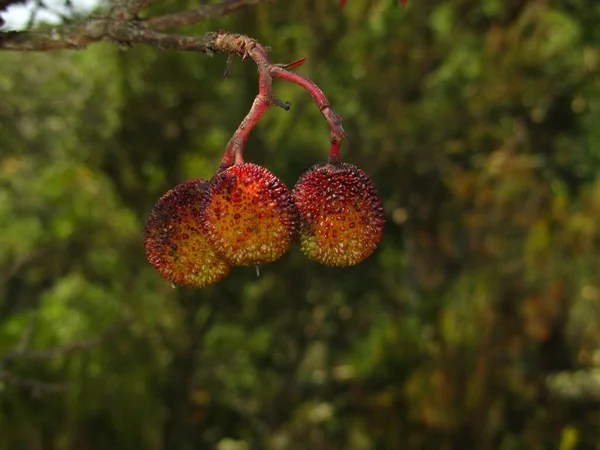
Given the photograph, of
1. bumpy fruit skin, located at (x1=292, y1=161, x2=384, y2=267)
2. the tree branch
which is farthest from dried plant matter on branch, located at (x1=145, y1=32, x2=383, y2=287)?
the tree branch

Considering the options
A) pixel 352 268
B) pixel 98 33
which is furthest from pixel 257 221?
pixel 352 268

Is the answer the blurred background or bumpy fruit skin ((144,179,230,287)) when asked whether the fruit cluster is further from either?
the blurred background

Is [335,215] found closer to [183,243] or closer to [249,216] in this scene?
[249,216]

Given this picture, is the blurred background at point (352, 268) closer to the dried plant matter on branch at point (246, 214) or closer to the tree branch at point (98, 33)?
the tree branch at point (98, 33)

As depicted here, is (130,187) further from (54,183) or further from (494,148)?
(494,148)

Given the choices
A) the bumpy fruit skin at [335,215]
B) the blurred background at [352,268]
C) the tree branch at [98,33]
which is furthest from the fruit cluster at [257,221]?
the blurred background at [352,268]

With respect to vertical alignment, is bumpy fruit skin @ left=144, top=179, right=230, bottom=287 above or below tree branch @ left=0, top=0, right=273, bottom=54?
below
